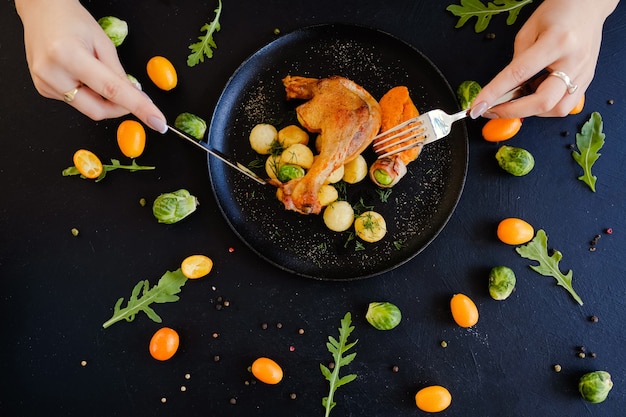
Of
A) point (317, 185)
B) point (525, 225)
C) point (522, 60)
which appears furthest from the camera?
point (525, 225)

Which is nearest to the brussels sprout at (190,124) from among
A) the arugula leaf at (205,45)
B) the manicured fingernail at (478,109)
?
the arugula leaf at (205,45)

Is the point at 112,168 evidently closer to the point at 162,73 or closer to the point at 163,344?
the point at 162,73

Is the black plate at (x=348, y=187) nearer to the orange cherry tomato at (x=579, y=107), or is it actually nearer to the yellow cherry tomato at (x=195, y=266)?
the yellow cherry tomato at (x=195, y=266)

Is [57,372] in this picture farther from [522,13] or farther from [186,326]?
[522,13]

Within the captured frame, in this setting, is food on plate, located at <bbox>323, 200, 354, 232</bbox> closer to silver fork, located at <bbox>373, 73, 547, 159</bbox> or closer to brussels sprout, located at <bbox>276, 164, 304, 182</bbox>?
brussels sprout, located at <bbox>276, 164, 304, 182</bbox>

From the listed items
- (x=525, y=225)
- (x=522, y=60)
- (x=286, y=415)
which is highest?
(x=522, y=60)

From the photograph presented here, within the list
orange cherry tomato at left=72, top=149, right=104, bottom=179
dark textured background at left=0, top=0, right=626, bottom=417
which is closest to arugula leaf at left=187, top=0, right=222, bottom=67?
dark textured background at left=0, top=0, right=626, bottom=417

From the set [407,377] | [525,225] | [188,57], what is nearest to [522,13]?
[525,225]
